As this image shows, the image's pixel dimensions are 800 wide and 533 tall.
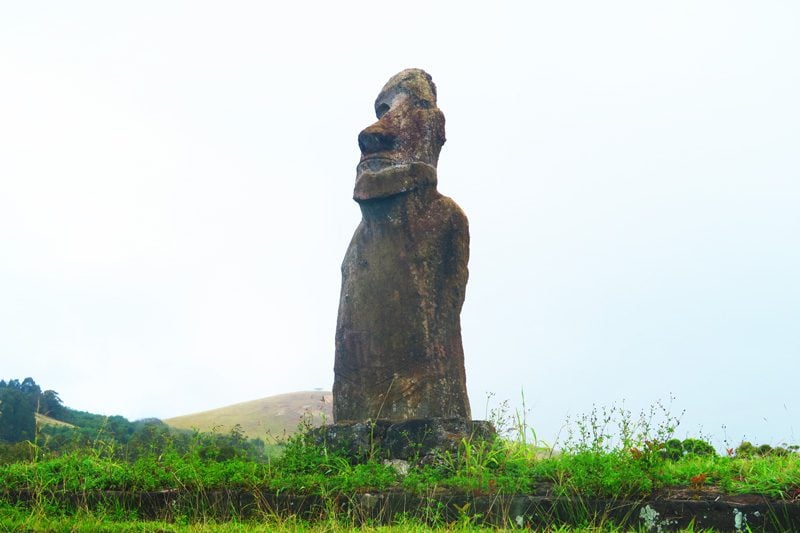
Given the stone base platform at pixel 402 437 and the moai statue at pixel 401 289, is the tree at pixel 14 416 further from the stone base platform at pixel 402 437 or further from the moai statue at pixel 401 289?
the stone base platform at pixel 402 437

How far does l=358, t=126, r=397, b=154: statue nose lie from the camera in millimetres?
10266

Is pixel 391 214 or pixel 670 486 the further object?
pixel 391 214

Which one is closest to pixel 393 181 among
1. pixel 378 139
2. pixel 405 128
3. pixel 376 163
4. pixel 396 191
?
pixel 396 191

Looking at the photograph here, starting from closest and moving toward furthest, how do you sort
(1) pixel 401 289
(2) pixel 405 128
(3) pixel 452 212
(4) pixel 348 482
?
(4) pixel 348 482 < (1) pixel 401 289 < (3) pixel 452 212 < (2) pixel 405 128

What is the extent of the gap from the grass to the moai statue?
99 cm

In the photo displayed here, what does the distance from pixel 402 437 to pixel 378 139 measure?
3703 mm

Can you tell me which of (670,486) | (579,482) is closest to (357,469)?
(579,482)

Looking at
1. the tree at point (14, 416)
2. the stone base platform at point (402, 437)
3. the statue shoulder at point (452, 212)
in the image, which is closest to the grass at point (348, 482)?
the stone base platform at point (402, 437)

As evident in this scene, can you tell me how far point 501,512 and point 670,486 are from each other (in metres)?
1.55

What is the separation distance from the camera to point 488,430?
359 inches

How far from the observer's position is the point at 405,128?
1041 cm

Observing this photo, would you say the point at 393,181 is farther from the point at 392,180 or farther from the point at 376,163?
the point at 376,163

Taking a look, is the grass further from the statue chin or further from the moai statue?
the statue chin

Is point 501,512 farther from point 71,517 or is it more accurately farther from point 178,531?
point 71,517
